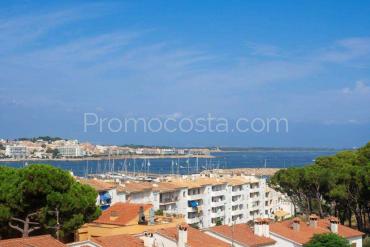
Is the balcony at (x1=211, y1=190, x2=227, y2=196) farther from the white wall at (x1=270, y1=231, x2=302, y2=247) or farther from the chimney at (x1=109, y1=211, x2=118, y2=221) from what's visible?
the white wall at (x1=270, y1=231, x2=302, y2=247)

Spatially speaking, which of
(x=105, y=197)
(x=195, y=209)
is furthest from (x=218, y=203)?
(x=105, y=197)

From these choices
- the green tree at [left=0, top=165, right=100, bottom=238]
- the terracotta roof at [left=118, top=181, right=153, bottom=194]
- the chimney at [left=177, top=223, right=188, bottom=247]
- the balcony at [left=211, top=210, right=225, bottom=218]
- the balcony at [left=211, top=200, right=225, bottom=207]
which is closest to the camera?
the chimney at [left=177, top=223, right=188, bottom=247]

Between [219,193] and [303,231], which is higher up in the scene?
[303,231]

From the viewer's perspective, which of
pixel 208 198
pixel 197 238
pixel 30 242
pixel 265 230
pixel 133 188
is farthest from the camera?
pixel 208 198

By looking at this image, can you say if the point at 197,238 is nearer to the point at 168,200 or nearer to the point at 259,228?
the point at 259,228

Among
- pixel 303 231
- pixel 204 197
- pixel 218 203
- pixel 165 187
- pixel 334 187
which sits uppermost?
pixel 334 187

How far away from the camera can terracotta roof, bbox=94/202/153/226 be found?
30625 mm

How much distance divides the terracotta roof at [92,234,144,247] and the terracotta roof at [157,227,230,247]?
127 centimetres

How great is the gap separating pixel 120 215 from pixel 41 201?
25.3 ft

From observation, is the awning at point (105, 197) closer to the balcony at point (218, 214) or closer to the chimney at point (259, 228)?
the balcony at point (218, 214)

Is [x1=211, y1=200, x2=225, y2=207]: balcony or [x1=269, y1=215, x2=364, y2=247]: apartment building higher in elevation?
[x1=269, y1=215, x2=364, y2=247]: apartment building

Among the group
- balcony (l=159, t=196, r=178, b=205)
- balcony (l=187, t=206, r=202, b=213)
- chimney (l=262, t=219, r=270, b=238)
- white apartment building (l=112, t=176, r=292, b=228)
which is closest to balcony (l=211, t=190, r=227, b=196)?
white apartment building (l=112, t=176, r=292, b=228)

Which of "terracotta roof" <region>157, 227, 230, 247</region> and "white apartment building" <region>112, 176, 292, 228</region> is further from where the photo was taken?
"white apartment building" <region>112, 176, 292, 228</region>

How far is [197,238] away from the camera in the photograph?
23.8m
